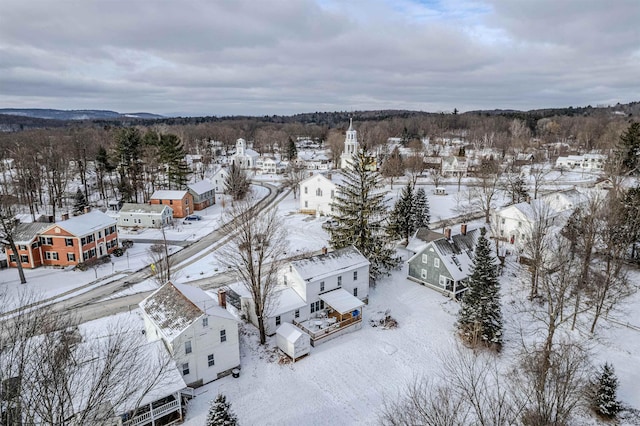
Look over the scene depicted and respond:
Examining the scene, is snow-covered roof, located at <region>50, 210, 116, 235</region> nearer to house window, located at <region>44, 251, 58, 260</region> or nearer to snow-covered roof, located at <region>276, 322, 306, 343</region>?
house window, located at <region>44, 251, 58, 260</region>

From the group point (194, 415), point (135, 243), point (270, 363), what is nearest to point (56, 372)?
point (194, 415)

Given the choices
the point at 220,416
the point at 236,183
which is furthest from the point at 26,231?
the point at 220,416

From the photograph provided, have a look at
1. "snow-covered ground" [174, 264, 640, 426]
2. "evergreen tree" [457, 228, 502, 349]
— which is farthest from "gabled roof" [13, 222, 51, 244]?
"evergreen tree" [457, 228, 502, 349]

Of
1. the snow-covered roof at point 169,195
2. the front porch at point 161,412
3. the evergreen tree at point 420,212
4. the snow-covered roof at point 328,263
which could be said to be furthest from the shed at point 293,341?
the snow-covered roof at point 169,195

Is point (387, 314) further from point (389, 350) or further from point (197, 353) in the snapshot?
point (197, 353)

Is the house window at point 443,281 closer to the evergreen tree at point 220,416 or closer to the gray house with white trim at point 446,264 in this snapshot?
the gray house with white trim at point 446,264
